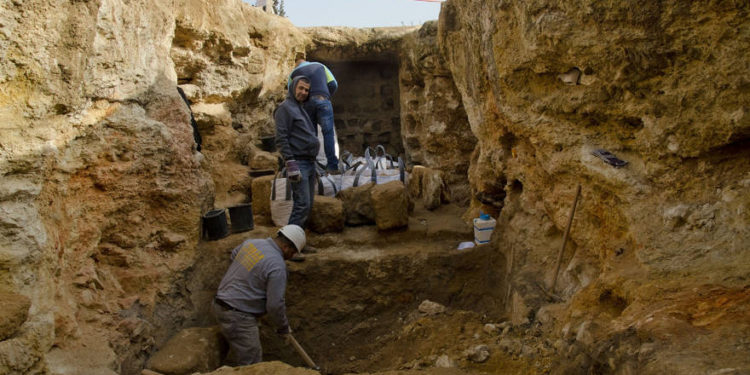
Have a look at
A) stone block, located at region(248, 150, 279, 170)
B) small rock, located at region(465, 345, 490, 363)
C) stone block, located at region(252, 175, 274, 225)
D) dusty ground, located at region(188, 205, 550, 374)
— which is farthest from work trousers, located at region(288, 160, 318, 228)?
small rock, located at region(465, 345, 490, 363)

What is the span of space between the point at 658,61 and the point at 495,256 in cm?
251

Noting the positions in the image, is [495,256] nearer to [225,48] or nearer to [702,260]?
[702,260]

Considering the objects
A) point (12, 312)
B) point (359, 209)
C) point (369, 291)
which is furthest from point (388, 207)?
point (12, 312)

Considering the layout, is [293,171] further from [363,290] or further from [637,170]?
[637,170]

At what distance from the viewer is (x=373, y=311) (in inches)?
179

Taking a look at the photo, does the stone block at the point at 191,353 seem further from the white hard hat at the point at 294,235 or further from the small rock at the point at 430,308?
the small rock at the point at 430,308

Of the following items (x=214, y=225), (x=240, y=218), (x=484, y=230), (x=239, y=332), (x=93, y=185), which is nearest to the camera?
(x=93, y=185)

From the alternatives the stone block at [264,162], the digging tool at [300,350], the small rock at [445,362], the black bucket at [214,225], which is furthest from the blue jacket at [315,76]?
the small rock at [445,362]

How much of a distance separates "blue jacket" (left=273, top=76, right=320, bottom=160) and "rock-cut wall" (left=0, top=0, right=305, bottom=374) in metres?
0.85

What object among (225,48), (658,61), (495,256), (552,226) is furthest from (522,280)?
(225,48)

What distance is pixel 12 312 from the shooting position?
6.88 feet

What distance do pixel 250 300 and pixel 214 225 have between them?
1215 millimetres

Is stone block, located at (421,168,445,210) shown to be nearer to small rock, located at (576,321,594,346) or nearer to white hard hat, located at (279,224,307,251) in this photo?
white hard hat, located at (279,224,307,251)

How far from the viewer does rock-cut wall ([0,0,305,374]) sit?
2406 mm
